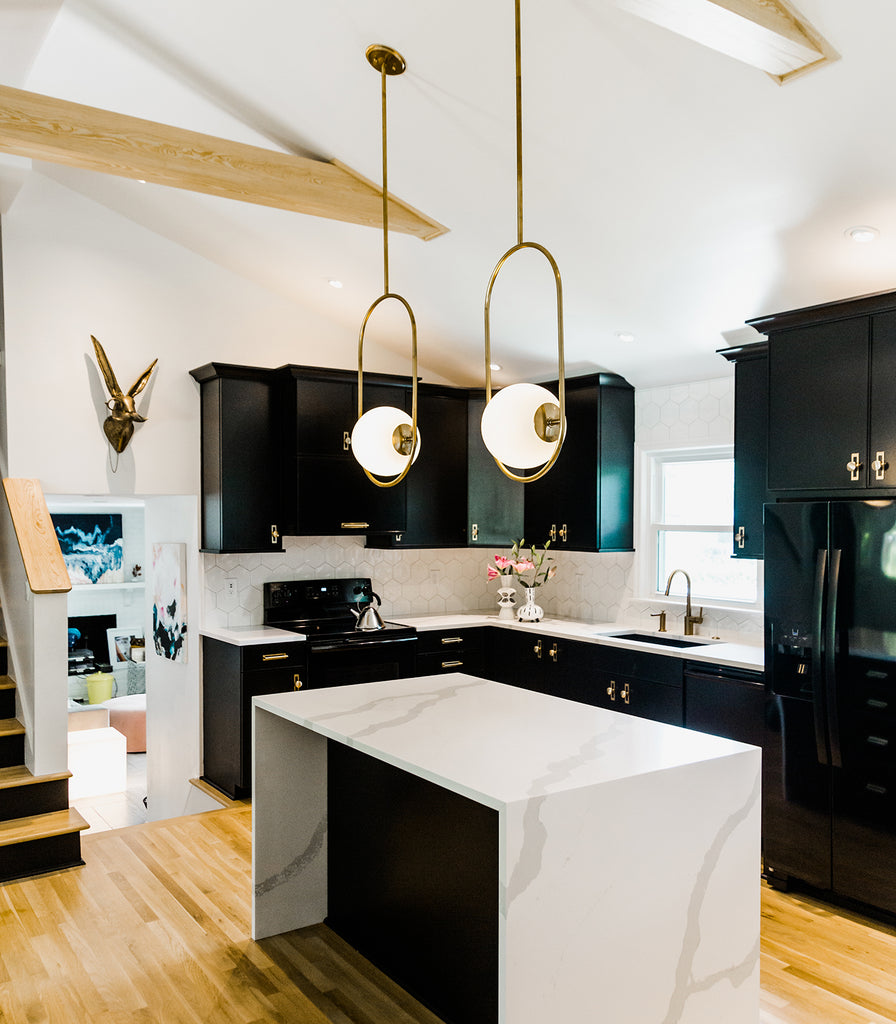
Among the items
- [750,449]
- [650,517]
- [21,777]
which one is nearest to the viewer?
[21,777]

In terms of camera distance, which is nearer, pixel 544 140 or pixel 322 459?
pixel 544 140

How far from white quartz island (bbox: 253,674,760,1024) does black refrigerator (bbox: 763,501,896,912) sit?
117cm

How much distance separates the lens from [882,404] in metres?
3.38

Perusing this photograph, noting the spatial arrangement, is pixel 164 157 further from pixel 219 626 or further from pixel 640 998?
pixel 640 998

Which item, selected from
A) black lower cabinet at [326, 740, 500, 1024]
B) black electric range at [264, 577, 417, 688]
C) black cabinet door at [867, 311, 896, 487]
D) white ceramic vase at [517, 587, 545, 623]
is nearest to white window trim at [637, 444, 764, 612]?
white ceramic vase at [517, 587, 545, 623]

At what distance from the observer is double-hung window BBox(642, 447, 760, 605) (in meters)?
5.00

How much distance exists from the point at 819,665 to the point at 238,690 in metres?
2.99

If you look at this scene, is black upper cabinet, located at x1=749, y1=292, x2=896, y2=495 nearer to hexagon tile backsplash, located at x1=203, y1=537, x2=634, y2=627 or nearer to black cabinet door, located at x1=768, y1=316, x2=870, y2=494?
black cabinet door, located at x1=768, y1=316, x2=870, y2=494

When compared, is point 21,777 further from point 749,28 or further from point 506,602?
point 749,28

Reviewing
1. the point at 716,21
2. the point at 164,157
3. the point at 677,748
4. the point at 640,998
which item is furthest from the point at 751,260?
the point at 640,998

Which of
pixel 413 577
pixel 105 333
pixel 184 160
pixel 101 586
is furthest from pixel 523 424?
pixel 101 586

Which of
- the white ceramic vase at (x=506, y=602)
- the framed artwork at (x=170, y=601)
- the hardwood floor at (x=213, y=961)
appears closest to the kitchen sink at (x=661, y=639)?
the white ceramic vase at (x=506, y=602)

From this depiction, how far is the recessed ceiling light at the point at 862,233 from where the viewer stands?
3206 millimetres

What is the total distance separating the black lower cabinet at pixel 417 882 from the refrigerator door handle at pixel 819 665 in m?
1.71
